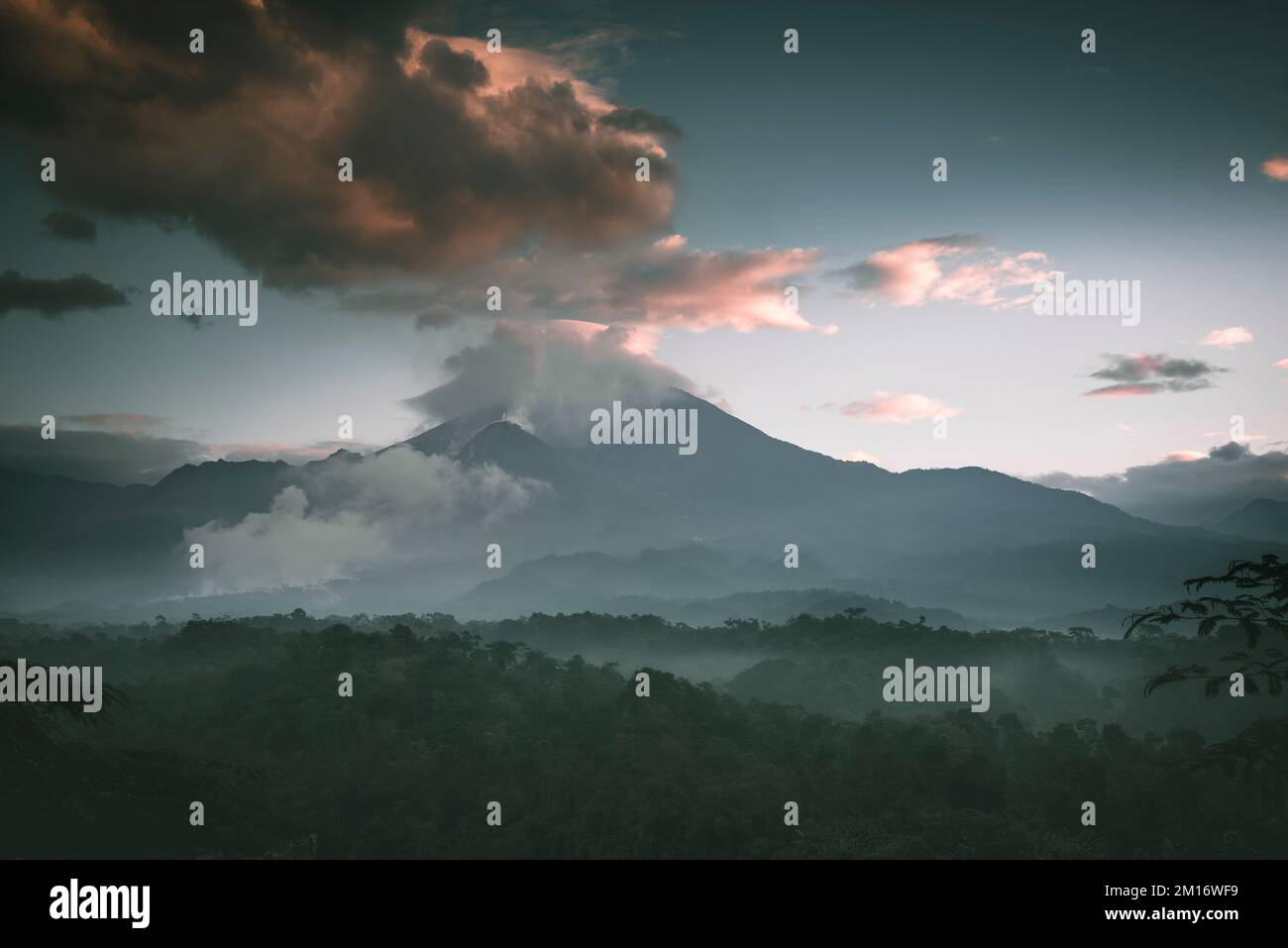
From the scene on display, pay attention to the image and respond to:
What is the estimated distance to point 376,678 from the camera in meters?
53.3

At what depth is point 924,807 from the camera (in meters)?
35.6

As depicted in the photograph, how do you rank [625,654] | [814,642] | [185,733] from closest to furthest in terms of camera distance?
[185,733]
[814,642]
[625,654]

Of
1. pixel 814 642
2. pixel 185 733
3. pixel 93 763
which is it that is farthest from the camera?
pixel 814 642

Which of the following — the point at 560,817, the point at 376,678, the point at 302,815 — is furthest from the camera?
the point at 376,678

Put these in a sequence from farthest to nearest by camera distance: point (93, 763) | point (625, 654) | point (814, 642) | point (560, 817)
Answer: point (625, 654), point (814, 642), point (560, 817), point (93, 763)

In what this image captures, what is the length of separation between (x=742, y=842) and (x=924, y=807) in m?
8.84
